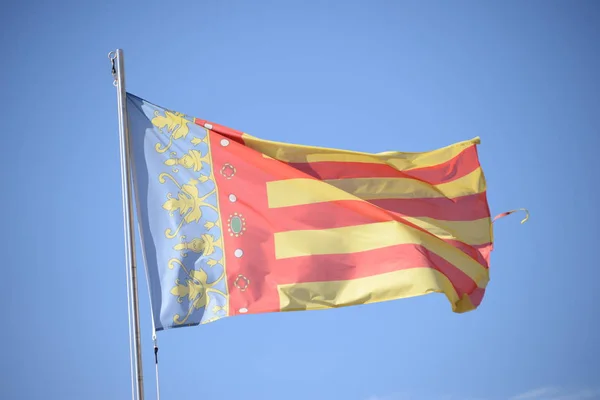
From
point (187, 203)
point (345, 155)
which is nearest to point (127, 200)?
point (187, 203)

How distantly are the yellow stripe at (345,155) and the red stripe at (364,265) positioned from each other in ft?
5.63

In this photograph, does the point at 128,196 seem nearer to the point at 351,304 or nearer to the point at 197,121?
the point at 197,121

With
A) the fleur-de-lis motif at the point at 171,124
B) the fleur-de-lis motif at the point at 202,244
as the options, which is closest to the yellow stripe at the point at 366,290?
the fleur-de-lis motif at the point at 202,244

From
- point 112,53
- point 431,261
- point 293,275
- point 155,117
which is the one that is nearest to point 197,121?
point 155,117

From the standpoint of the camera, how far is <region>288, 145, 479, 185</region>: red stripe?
15.3 m

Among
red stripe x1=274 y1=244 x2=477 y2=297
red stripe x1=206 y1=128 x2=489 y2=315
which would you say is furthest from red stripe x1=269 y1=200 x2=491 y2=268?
red stripe x1=274 y1=244 x2=477 y2=297

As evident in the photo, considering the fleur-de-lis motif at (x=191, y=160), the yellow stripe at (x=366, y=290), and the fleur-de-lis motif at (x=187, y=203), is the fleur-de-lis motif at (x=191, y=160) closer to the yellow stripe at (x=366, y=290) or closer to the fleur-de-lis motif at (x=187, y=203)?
the fleur-de-lis motif at (x=187, y=203)

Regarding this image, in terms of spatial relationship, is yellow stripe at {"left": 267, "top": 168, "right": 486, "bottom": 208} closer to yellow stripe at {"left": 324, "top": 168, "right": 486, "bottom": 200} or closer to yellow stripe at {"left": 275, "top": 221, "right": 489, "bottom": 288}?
yellow stripe at {"left": 324, "top": 168, "right": 486, "bottom": 200}

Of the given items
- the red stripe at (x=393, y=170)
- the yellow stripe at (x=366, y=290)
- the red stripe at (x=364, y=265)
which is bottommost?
the yellow stripe at (x=366, y=290)

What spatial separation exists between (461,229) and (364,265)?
245cm

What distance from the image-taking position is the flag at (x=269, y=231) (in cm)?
1374

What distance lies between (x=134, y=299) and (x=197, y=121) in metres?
3.42

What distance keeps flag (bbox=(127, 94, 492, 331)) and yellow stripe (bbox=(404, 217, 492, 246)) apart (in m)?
0.04

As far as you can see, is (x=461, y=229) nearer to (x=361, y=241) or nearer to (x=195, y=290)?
(x=361, y=241)
